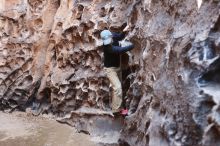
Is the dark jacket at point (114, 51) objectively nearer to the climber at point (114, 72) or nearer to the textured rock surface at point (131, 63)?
the climber at point (114, 72)

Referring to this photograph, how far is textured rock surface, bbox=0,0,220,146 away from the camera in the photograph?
3.07 metres

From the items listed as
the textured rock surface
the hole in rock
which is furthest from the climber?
the hole in rock

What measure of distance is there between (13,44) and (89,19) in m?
1.72

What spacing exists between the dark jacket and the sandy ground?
943mm

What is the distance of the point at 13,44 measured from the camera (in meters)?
7.04

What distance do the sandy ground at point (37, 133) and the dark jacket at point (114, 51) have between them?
94cm

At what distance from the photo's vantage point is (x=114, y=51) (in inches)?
187

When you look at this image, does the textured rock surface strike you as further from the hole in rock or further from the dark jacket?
the dark jacket

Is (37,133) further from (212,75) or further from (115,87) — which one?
(212,75)

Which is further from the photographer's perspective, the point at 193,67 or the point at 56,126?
the point at 56,126

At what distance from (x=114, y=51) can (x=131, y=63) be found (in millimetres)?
358

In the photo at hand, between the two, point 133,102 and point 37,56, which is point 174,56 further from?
point 37,56

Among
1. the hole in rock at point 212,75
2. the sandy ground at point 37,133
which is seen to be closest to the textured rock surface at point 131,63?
the hole in rock at point 212,75

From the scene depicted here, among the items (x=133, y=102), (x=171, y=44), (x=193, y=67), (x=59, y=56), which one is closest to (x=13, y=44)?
(x=59, y=56)
